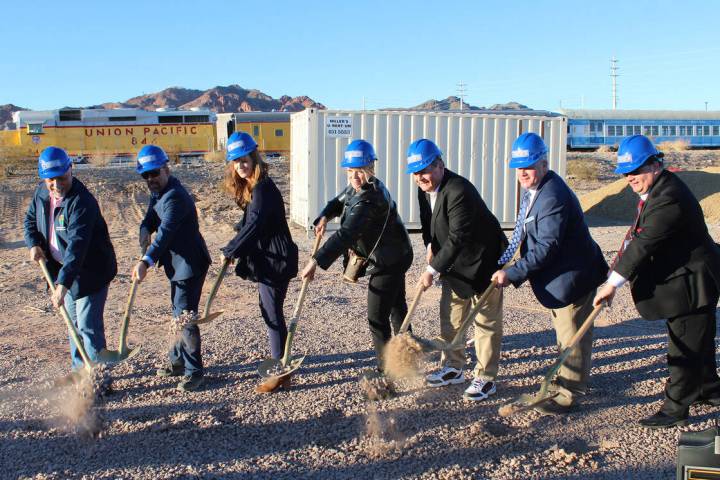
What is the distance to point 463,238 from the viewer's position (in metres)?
4.40

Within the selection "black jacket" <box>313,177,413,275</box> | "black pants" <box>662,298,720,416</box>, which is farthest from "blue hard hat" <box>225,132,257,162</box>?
"black pants" <box>662,298,720,416</box>

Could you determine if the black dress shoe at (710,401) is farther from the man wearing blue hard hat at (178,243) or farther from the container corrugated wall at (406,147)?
the container corrugated wall at (406,147)

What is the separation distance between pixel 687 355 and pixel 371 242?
215cm

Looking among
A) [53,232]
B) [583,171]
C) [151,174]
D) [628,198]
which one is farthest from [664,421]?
[583,171]

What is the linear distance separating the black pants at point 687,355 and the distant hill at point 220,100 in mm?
104371

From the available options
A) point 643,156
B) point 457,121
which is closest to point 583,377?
point 643,156

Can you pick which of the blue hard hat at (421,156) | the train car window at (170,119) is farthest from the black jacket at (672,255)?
the train car window at (170,119)

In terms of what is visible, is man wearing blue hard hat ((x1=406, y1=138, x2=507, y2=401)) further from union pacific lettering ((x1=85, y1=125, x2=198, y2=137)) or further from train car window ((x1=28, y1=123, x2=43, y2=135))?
train car window ((x1=28, y1=123, x2=43, y2=135))

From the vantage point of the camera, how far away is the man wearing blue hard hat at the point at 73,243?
4645mm

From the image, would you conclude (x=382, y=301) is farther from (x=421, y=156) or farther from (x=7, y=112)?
(x=7, y=112)

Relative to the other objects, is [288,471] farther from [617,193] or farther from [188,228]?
[617,193]

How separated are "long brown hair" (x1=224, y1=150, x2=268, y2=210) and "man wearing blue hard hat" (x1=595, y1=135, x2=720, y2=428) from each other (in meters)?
2.40

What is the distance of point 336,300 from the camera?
7934 mm

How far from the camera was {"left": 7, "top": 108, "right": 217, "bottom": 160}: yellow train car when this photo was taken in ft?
101
